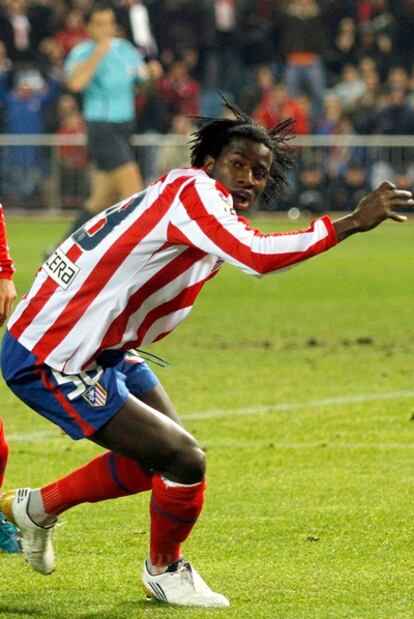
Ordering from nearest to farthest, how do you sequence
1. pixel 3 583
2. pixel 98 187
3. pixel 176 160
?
1. pixel 3 583
2. pixel 98 187
3. pixel 176 160

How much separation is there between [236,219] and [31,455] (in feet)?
11.1

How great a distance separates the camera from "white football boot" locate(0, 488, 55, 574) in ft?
19.8

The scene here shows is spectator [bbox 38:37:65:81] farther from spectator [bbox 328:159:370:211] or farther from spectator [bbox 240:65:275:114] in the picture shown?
spectator [bbox 328:159:370:211]

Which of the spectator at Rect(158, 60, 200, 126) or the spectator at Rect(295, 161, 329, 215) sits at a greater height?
the spectator at Rect(158, 60, 200, 126)

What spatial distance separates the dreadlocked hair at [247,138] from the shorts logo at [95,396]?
0.94 metres

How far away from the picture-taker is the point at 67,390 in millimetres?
5730

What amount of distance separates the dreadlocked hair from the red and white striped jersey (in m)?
0.21

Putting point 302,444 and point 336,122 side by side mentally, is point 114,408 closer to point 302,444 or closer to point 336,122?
point 302,444

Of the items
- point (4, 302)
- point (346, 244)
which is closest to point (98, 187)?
point (346, 244)

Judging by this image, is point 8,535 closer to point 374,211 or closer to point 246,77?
point 374,211

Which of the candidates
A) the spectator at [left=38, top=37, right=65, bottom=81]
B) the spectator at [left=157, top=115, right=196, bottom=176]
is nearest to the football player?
the spectator at [left=157, top=115, right=196, bottom=176]

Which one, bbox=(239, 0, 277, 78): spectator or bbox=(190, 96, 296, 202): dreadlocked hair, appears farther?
bbox=(239, 0, 277, 78): spectator

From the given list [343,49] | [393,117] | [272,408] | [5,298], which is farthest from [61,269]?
[343,49]

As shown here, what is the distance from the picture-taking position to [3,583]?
6.07 m
